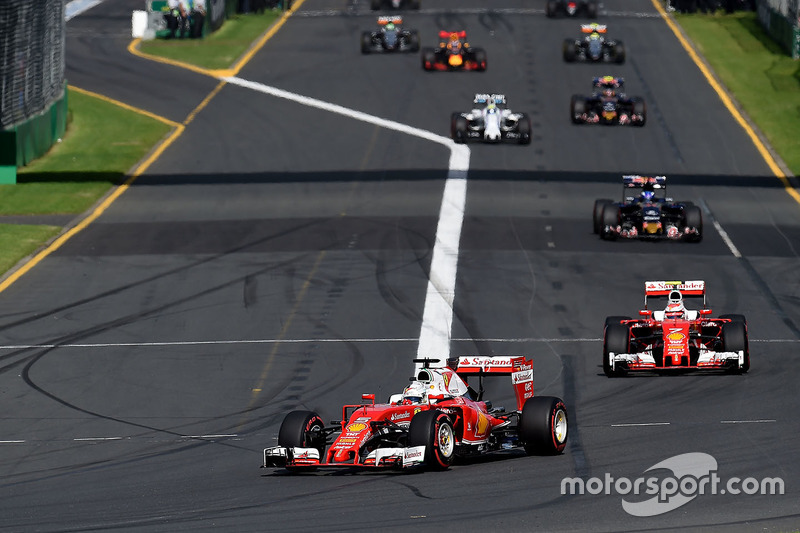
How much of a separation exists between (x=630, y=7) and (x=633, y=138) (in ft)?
95.9

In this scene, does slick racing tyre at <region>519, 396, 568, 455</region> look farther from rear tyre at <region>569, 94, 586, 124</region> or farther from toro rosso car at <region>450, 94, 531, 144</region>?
rear tyre at <region>569, 94, 586, 124</region>

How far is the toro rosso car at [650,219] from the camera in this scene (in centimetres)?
3978

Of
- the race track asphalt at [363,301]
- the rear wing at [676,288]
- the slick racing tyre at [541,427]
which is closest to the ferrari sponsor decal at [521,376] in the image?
the slick racing tyre at [541,427]

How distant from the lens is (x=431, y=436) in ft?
61.6

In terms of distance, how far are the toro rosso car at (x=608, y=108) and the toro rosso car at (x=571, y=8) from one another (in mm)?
21682

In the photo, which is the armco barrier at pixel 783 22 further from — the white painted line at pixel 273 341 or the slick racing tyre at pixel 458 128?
the white painted line at pixel 273 341

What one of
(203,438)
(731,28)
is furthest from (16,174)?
(731,28)

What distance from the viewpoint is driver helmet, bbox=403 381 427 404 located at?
2008 cm

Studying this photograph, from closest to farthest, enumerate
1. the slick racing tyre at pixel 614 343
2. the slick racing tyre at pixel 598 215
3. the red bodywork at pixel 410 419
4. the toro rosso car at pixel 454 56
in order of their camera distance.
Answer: the red bodywork at pixel 410 419 → the slick racing tyre at pixel 614 343 → the slick racing tyre at pixel 598 215 → the toro rosso car at pixel 454 56

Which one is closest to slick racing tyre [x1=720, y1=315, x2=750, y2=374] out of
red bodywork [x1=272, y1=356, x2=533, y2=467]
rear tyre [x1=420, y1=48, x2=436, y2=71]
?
red bodywork [x1=272, y1=356, x2=533, y2=467]

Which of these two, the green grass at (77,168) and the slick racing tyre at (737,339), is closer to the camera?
the slick racing tyre at (737,339)

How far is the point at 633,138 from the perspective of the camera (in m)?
54.9

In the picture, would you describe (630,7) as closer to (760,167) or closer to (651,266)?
(760,167)

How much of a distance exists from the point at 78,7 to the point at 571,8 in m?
28.9
